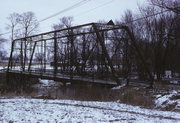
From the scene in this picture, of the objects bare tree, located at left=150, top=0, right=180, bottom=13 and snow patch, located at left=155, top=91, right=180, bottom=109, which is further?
bare tree, located at left=150, top=0, right=180, bottom=13

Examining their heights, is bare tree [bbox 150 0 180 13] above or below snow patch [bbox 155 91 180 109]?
above

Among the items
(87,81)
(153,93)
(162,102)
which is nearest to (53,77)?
(87,81)

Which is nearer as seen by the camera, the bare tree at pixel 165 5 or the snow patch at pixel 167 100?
the snow patch at pixel 167 100

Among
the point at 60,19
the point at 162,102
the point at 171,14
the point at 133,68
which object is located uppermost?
the point at 60,19

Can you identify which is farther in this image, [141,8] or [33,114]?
[141,8]

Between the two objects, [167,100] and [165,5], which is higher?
[165,5]

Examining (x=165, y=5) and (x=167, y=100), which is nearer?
(x=167, y=100)

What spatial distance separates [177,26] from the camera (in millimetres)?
Answer: 28812

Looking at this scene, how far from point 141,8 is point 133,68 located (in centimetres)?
1279

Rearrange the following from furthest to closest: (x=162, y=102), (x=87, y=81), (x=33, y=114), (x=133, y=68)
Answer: (x=133, y=68) → (x=87, y=81) → (x=162, y=102) → (x=33, y=114)

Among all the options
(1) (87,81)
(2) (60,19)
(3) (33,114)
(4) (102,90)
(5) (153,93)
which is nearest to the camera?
(3) (33,114)

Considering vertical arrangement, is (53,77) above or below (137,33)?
below

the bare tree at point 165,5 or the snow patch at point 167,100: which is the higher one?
the bare tree at point 165,5

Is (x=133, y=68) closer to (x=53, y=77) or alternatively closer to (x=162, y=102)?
(x=53, y=77)
